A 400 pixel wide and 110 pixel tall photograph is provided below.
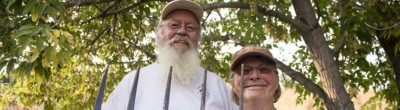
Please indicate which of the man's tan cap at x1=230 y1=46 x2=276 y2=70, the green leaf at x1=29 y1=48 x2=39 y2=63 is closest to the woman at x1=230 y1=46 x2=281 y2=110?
the man's tan cap at x1=230 y1=46 x2=276 y2=70

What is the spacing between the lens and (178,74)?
3.29m

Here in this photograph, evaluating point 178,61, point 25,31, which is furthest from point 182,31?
point 25,31

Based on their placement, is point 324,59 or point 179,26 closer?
point 179,26

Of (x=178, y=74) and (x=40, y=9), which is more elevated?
(x=40, y=9)

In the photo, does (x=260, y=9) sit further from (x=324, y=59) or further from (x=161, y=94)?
(x=161, y=94)

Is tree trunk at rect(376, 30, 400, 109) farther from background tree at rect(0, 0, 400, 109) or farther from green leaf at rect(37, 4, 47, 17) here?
green leaf at rect(37, 4, 47, 17)

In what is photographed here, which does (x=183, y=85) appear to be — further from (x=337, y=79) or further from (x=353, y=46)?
(x=353, y=46)

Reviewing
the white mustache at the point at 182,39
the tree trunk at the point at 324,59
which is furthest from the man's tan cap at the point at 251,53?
the tree trunk at the point at 324,59

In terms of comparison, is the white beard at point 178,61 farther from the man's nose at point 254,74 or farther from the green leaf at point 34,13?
the man's nose at point 254,74

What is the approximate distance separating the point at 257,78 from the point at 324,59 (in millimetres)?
3987

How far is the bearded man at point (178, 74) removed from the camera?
301cm

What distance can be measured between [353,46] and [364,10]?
416 mm

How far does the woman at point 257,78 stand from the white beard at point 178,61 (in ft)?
2.42

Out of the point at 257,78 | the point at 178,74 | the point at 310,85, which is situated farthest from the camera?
the point at 310,85
